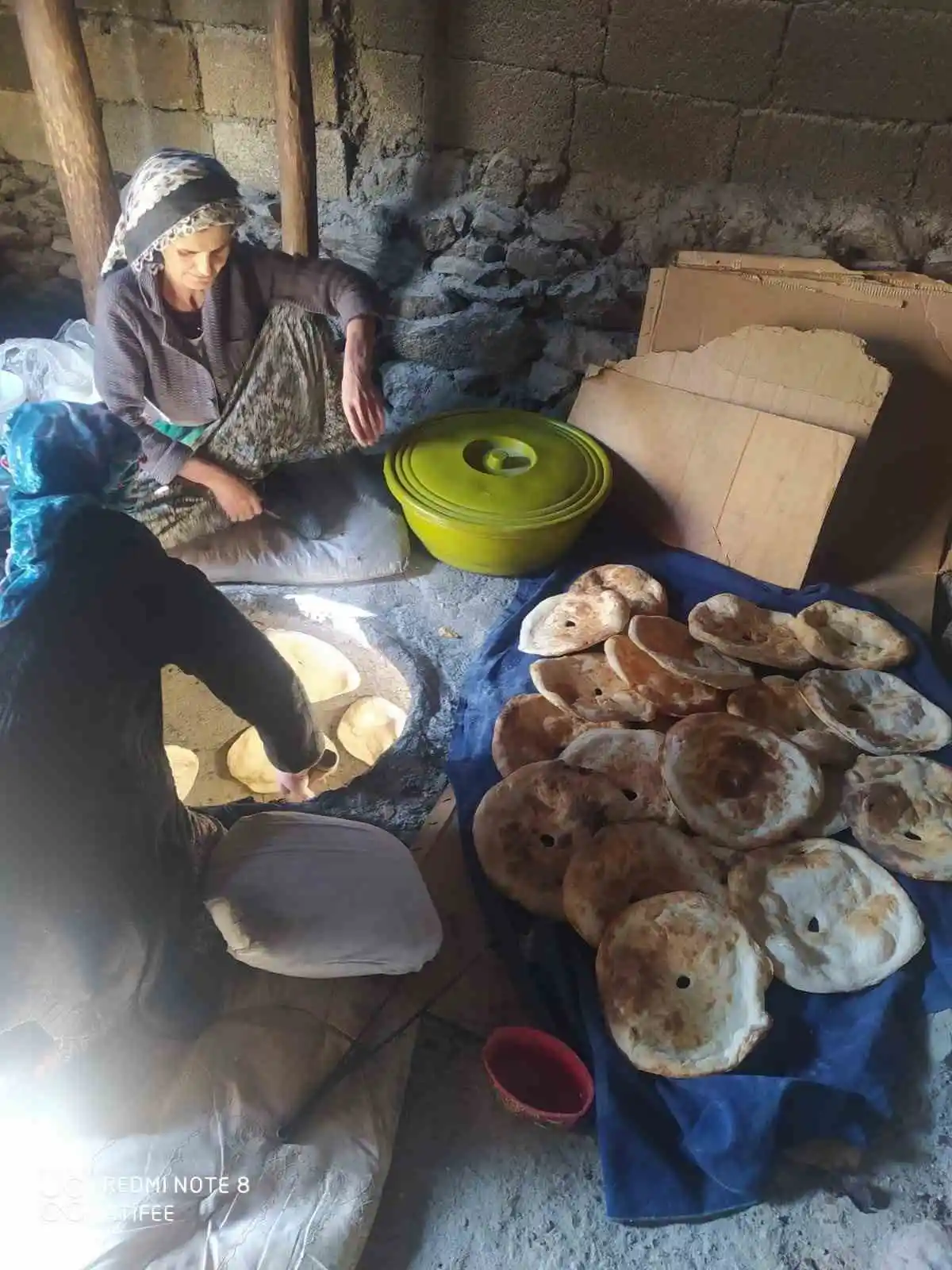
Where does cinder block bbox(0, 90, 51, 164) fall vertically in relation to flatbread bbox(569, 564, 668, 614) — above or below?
above

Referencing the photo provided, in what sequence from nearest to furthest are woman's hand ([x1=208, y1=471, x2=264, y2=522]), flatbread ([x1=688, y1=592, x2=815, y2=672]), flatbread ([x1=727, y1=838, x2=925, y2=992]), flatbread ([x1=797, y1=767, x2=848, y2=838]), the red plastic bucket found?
the red plastic bucket → flatbread ([x1=727, y1=838, x2=925, y2=992]) → flatbread ([x1=797, y1=767, x2=848, y2=838]) → flatbread ([x1=688, y1=592, x2=815, y2=672]) → woman's hand ([x1=208, y1=471, x2=264, y2=522])

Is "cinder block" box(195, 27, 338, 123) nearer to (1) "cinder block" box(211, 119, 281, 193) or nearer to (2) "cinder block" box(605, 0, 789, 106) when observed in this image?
(1) "cinder block" box(211, 119, 281, 193)

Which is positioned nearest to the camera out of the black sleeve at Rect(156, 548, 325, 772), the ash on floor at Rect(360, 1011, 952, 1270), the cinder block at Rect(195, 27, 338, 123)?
the black sleeve at Rect(156, 548, 325, 772)

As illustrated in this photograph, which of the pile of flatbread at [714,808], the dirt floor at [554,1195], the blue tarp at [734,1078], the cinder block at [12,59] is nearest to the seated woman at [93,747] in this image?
the dirt floor at [554,1195]

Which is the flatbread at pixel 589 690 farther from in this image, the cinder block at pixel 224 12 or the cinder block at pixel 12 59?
the cinder block at pixel 12 59

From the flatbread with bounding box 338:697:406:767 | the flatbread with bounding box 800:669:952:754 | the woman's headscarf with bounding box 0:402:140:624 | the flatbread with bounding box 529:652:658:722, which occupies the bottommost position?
the flatbread with bounding box 338:697:406:767

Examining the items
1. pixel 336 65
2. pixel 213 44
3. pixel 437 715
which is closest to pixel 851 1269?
pixel 437 715

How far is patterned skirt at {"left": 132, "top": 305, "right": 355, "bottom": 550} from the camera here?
2.66 meters

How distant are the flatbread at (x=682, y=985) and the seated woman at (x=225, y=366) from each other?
1.64 m

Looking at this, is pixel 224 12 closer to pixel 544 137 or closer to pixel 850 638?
pixel 544 137

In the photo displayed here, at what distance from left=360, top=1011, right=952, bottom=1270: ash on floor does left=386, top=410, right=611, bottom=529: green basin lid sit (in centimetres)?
162

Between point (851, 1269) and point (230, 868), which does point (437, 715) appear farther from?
point (851, 1269)

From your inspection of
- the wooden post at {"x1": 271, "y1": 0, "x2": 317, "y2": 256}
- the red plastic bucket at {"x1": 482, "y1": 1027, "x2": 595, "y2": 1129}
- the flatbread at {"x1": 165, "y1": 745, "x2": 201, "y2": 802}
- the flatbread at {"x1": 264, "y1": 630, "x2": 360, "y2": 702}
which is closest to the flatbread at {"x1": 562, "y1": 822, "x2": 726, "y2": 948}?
the red plastic bucket at {"x1": 482, "y1": 1027, "x2": 595, "y2": 1129}

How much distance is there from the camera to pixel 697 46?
2.77m
